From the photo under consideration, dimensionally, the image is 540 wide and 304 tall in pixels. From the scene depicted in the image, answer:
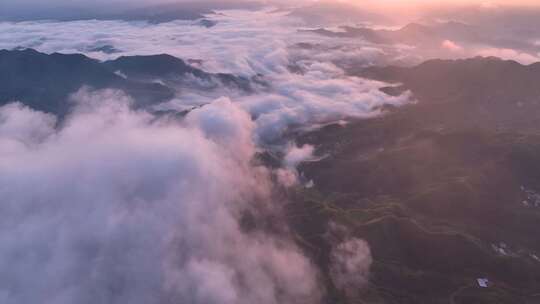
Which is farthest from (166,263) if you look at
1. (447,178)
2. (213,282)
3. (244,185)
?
(447,178)

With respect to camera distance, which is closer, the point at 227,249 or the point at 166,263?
the point at 166,263

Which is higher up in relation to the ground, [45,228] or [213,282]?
[45,228]

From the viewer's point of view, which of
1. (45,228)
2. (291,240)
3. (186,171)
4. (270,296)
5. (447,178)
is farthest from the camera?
(447,178)

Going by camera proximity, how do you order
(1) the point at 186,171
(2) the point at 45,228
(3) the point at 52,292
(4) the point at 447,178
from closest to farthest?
(3) the point at 52,292
(2) the point at 45,228
(1) the point at 186,171
(4) the point at 447,178

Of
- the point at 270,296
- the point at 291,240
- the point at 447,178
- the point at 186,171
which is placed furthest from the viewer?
the point at 447,178

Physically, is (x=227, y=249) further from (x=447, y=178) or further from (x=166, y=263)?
(x=447, y=178)

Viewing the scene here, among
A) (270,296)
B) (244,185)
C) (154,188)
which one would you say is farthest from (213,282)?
(244,185)

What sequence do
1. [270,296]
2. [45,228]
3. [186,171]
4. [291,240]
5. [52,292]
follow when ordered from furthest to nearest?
[186,171] < [291,240] < [45,228] < [270,296] < [52,292]

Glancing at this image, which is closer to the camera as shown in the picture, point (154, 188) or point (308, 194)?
point (154, 188)

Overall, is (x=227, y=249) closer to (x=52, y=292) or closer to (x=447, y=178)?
(x=52, y=292)
